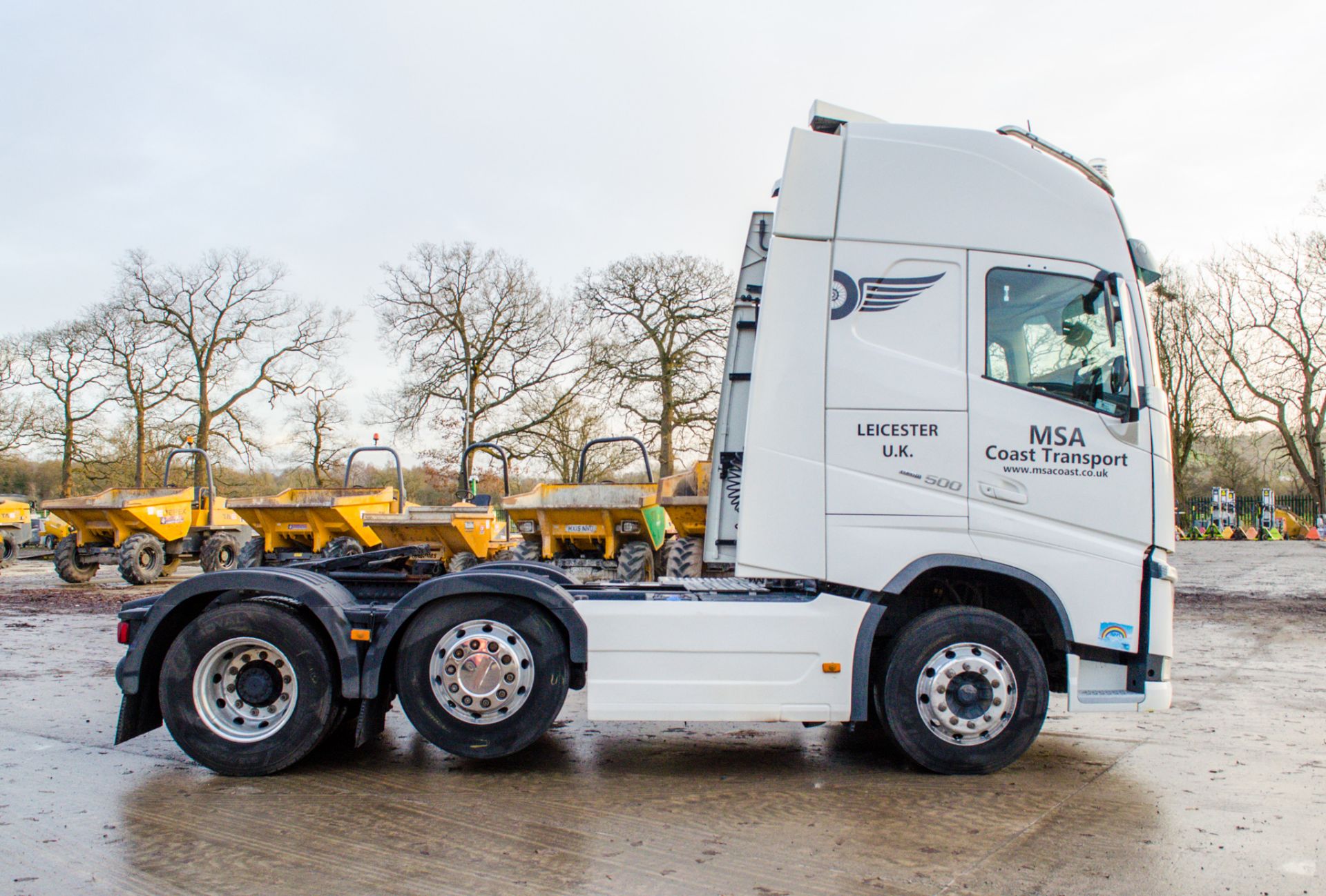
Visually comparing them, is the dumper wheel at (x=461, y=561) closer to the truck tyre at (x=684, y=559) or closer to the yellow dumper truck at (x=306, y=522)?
the yellow dumper truck at (x=306, y=522)

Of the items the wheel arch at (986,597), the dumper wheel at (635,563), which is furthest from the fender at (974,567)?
the dumper wheel at (635,563)

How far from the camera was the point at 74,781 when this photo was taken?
17.0ft

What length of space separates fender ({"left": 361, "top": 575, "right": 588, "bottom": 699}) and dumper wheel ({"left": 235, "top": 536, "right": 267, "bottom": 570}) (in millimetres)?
13588

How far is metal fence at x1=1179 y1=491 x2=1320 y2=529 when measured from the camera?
43.5 metres

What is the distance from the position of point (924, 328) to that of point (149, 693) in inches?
192

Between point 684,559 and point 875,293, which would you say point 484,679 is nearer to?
point 875,293

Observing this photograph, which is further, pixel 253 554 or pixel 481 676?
pixel 253 554

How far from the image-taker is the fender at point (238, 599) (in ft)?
17.4

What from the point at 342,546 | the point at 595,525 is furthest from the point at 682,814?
the point at 342,546

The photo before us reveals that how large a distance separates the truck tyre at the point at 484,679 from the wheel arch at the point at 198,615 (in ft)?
1.12

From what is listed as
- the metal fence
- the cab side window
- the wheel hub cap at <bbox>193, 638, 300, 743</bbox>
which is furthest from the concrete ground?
the metal fence

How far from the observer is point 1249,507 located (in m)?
46.7

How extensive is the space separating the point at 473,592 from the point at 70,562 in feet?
61.3

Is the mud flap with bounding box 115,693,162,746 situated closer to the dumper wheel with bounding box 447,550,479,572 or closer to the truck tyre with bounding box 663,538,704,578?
the truck tyre with bounding box 663,538,704,578
